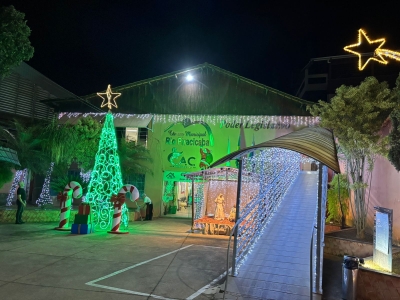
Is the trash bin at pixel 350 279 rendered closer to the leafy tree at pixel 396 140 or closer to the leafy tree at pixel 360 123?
the leafy tree at pixel 396 140

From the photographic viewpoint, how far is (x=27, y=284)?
5496 millimetres

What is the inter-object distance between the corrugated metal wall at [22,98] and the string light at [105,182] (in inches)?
299

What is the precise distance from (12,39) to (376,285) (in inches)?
475

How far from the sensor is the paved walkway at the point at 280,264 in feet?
17.1

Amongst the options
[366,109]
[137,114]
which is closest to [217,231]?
[366,109]

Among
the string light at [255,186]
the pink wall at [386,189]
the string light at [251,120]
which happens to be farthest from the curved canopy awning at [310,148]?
the string light at [251,120]

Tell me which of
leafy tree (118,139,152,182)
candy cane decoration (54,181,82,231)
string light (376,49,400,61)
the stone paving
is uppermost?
string light (376,49,400,61)

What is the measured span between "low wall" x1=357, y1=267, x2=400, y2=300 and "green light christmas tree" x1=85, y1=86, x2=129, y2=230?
8151 mm

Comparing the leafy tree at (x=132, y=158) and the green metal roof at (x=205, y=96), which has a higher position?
the green metal roof at (x=205, y=96)

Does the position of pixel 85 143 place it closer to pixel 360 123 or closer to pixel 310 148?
pixel 360 123

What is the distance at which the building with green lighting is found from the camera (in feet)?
57.0

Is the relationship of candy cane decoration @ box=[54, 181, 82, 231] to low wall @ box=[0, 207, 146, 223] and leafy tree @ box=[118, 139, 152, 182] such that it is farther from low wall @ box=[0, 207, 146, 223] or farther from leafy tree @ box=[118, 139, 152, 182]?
leafy tree @ box=[118, 139, 152, 182]

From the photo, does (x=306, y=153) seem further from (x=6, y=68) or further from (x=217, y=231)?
(x=6, y=68)

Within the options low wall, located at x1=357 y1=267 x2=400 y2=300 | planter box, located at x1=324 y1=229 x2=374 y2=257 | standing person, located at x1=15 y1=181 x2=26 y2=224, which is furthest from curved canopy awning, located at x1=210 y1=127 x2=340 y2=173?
standing person, located at x1=15 y1=181 x2=26 y2=224
